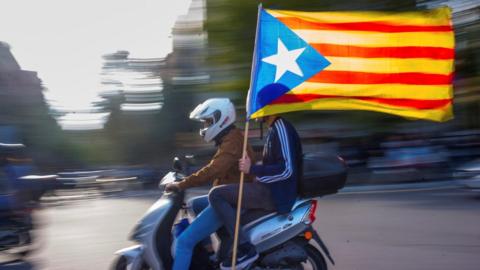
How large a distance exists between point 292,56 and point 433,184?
13.6 metres

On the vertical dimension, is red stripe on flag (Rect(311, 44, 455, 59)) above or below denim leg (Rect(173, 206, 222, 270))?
above

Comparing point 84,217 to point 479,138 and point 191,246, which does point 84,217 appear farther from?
point 479,138

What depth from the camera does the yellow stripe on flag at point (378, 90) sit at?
535 centimetres

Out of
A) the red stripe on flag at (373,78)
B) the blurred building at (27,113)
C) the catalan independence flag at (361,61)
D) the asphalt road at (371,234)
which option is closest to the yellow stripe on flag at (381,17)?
the catalan independence flag at (361,61)

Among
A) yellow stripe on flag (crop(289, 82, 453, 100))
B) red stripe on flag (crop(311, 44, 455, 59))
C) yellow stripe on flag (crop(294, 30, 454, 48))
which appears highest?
yellow stripe on flag (crop(294, 30, 454, 48))

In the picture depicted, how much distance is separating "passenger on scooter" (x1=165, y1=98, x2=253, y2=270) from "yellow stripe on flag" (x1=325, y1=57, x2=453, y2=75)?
88 cm

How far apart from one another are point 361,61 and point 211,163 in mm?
1383

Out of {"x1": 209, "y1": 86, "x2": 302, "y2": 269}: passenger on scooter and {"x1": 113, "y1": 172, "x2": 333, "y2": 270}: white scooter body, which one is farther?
{"x1": 113, "y1": 172, "x2": 333, "y2": 270}: white scooter body

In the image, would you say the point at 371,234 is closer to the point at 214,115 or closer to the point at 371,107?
the point at 371,107

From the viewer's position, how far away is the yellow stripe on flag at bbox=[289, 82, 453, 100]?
5348mm

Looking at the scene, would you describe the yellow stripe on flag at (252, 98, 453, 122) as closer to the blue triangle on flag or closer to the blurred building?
the blue triangle on flag

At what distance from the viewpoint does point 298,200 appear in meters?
5.50

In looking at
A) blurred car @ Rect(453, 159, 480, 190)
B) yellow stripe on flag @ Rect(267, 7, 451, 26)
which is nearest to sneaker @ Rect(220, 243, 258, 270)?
yellow stripe on flag @ Rect(267, 7, 451, 26)

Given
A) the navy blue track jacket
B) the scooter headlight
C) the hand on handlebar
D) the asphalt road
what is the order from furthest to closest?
the asphalt road → the scooter headlight → the hand on handlebar → the navy blue track jacket
